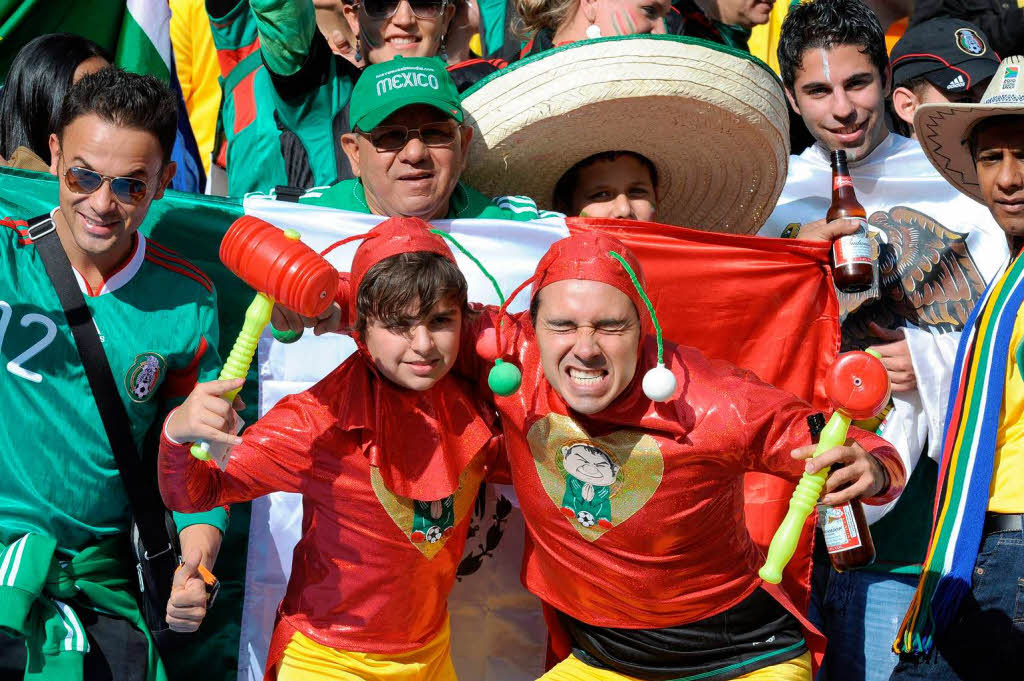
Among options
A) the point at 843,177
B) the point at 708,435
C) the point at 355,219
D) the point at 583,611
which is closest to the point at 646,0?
the point at 843,177

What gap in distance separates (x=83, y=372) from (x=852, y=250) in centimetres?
243

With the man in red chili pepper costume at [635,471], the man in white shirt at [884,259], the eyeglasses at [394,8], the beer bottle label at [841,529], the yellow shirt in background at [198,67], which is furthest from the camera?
the yellow shirt in background at [198,67]

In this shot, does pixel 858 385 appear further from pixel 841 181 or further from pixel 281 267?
pixel 841 181

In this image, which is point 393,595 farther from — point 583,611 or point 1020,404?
point 1020,404

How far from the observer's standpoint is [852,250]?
4074mm

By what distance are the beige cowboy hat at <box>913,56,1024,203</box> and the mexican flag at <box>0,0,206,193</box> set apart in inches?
120

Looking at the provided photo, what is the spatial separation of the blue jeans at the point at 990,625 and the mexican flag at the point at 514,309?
21.5 inches

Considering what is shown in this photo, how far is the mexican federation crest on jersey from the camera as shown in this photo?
3.64 m

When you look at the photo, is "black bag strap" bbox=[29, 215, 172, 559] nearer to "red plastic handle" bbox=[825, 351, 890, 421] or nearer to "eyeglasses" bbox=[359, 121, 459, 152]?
"eyeglasses" bbox=[359, 121, 459, 152]

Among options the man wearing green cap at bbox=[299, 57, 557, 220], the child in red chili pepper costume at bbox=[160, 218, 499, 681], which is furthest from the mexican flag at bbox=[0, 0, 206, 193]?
the child in red chili pepper costume at bbox=[160, 218, 499, 681]

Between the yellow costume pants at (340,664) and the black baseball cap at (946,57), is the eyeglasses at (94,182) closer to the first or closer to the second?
the yellow costume pants at (340,664)

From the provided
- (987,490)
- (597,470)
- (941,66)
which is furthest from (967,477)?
(941,66)

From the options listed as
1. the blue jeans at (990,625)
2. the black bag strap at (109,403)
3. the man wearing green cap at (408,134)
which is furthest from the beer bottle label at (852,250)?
the black bag strap at (109,403)

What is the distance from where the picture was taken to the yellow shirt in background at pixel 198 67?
20.0 feet
